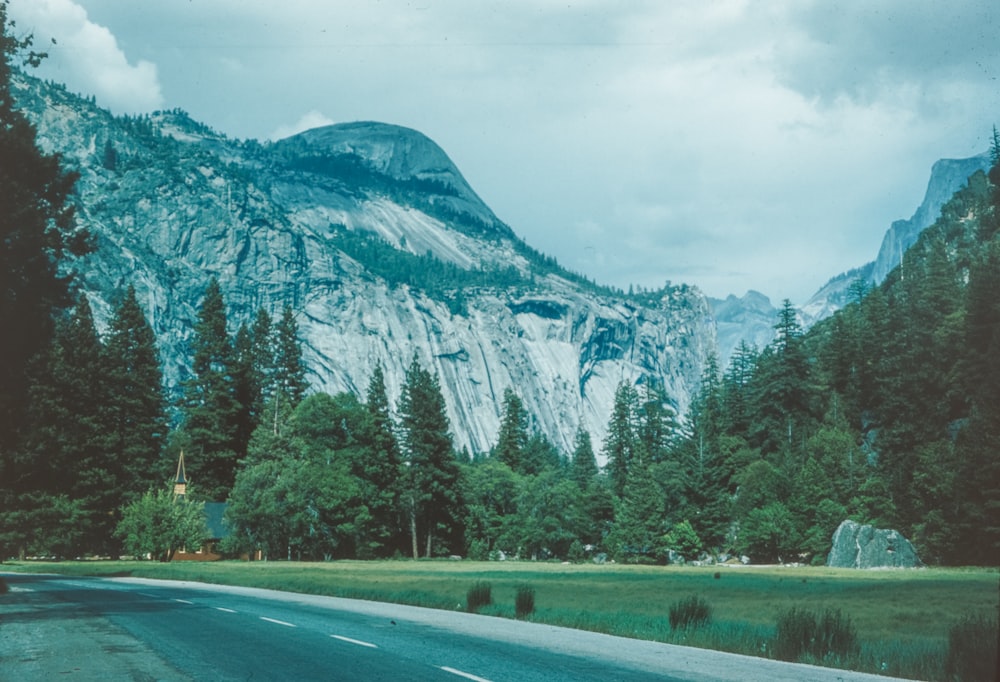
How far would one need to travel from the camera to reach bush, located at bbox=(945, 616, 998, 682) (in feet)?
→ 41.1

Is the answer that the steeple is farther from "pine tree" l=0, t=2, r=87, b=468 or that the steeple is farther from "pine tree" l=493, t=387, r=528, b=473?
"pine tree" l=0, t=2, r=87, b=468

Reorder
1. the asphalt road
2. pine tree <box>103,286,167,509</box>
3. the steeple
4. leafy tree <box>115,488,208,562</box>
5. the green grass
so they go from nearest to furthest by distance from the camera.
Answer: the asphalt road → the green grass → leafy tree <box>115,488,208,562</box> → pine tree <box>103,286,167,509</box> → the steeple

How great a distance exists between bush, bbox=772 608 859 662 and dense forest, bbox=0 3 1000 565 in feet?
164

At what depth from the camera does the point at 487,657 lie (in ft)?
44.7

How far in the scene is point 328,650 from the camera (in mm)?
14086

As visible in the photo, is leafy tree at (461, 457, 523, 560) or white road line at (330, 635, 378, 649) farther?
leafy tree at (461, 457, 523, 560)

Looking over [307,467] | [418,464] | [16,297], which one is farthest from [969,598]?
[418,464]

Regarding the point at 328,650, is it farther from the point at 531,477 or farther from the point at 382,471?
the point at 531,477

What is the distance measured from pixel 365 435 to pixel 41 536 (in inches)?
1240

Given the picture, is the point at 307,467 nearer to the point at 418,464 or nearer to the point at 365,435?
the point at 365,435

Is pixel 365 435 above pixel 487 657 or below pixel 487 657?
above

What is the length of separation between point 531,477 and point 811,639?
99.5 metres

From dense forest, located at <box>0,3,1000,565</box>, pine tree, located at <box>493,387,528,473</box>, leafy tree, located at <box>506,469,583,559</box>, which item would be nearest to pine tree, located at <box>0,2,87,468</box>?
dense forest, located at <box>0,3,1000,565</box>

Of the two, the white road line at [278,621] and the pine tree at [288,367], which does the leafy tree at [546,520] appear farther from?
the white road line at [278,621]
